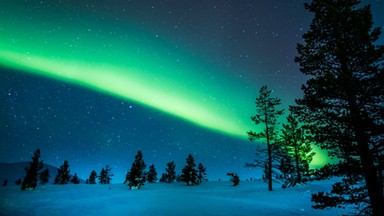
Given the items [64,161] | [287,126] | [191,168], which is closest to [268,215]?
[287,126]

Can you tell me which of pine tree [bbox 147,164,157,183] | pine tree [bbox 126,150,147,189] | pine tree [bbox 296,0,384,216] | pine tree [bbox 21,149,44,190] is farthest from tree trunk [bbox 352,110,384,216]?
pine tree [bbox 147,164,157,183]

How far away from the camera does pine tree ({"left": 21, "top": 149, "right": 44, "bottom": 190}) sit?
44000mm

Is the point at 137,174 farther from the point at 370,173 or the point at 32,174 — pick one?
the point at 370,173

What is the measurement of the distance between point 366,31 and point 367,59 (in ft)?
4.45

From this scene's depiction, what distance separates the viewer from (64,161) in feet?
233

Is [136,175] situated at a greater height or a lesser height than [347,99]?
lesser

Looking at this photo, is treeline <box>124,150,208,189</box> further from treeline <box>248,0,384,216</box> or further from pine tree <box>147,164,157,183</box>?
treeline <box>248,0,384,216</box>

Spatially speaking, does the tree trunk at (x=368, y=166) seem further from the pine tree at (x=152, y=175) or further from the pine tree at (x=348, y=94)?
the pine tree at (x=152, y=175)

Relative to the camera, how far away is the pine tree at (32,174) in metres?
44.0

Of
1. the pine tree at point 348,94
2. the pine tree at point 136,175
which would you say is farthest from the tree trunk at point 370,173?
A: the pine tree at point 136,175

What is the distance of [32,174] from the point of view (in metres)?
45.6

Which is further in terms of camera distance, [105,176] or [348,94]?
[105,176]

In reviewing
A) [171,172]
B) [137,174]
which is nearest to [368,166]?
[137,174]

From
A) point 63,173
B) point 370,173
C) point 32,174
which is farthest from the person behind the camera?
point 63,173
